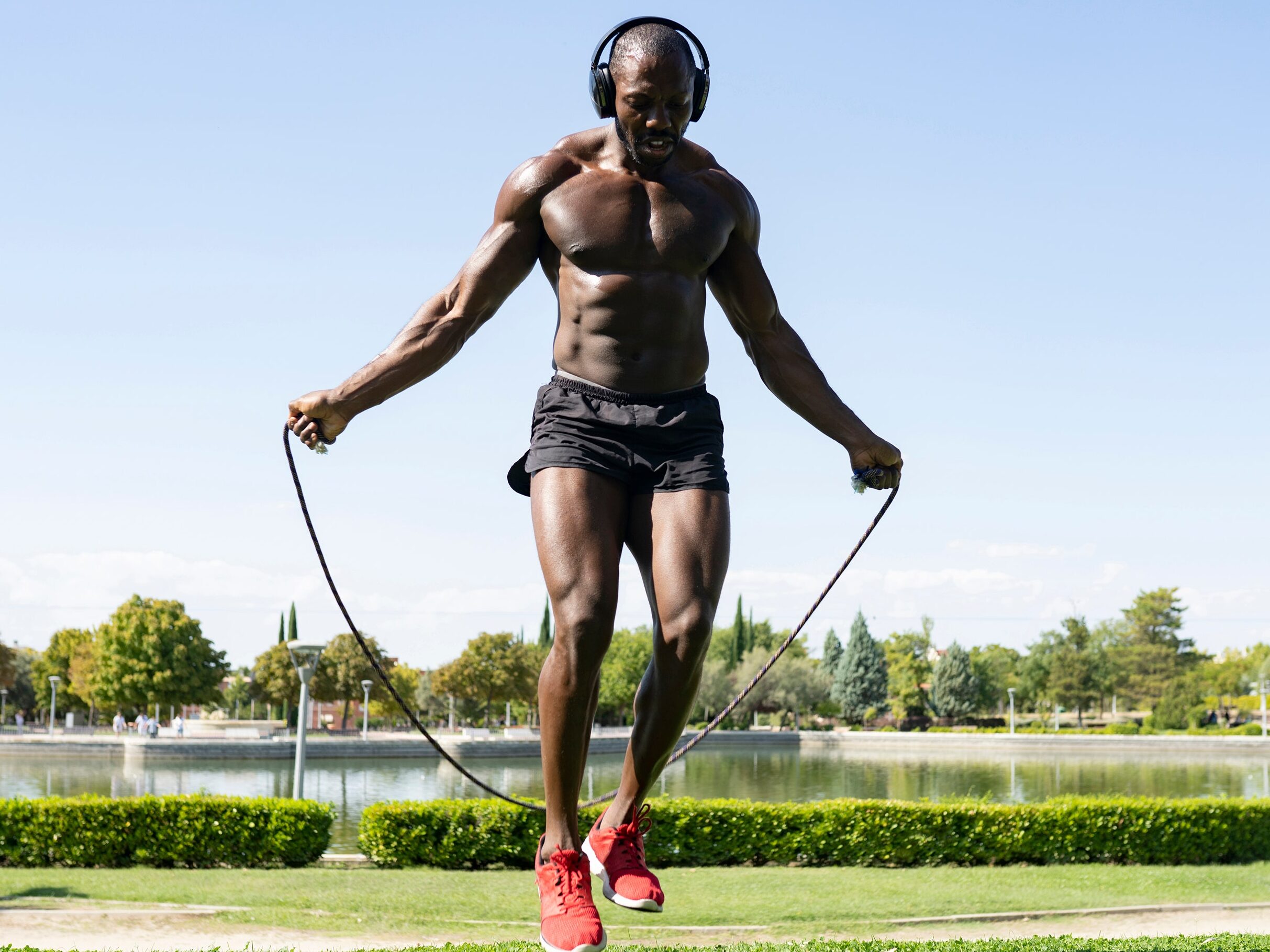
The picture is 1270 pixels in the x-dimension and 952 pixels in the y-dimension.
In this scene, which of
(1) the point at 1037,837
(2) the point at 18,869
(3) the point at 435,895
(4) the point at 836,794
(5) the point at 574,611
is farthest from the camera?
(4) the point at 836,794

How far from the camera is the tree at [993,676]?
82250 mm

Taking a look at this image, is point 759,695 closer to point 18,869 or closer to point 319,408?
point 18,869

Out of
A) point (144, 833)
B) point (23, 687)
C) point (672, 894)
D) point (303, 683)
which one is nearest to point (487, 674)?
point (23, 687)

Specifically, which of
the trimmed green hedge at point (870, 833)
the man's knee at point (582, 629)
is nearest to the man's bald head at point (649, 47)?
the man's knee at point (582, 629)

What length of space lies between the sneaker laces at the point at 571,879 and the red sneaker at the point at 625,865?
0.15m

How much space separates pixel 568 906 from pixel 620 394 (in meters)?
1.85

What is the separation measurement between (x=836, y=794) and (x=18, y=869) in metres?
22.9

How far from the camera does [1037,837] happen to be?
17547 mm

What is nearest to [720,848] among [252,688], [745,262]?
[745,262]

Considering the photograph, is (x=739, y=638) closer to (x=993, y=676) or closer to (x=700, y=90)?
(x=993, y=676)

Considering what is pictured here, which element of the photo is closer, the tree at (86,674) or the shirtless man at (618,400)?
the shirtless man at (618,400)

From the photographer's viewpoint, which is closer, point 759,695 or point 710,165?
point 710,165

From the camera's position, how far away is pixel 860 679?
83.0 metres

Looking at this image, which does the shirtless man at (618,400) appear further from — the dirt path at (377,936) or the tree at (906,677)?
the tree at (906,677)
